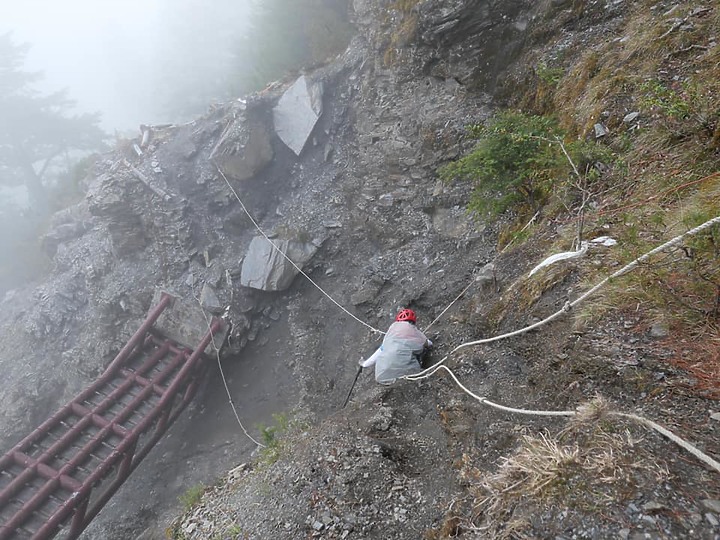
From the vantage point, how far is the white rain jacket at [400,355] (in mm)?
5441

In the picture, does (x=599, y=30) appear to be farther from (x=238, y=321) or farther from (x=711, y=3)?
→ (x=238, y=321)

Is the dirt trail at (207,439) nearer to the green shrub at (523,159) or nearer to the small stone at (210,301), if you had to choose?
the small stone at (210,301)

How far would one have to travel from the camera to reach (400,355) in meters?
5.46

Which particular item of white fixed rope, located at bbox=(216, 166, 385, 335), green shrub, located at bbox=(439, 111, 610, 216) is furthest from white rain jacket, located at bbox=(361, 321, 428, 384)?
white fixed rope, located at bbox=(216, 166, 385, 335)

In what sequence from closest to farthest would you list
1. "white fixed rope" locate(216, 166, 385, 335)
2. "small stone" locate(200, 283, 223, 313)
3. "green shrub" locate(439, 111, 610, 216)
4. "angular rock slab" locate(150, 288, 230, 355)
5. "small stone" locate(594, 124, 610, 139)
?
1. "green shrub" locate(439, 111, 610, 216)
2. "small stone" locate(594, 124, 610, 139)
3. "white fixed rope" locate(216, 166, 385, 335)
4. "angular rock slab" locate(150, 288, 230, 355)
5. "small stone" locate(200, 283, 223, 313)

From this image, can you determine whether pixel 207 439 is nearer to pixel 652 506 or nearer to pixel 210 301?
pixel 210 301

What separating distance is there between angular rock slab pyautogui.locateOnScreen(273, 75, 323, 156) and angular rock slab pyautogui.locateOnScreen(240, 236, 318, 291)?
3.07 meters

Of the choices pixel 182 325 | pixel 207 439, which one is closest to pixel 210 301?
pixel 182 325

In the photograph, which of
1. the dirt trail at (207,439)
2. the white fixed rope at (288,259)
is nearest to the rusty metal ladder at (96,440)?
the dirt trail at (207,439)

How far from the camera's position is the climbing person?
5.45 m

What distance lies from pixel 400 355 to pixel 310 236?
18.6 feet

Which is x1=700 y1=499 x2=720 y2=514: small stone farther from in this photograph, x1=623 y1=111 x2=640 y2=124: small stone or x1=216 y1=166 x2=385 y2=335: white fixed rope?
x1=216 y1=166 x2=385 y2=335: white fixed rope

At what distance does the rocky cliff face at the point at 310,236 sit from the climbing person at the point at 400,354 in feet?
1.12

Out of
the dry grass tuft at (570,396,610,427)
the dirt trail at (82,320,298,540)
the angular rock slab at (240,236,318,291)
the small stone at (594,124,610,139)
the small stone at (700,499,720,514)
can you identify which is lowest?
the dirt trail at (82,320,298,540)
